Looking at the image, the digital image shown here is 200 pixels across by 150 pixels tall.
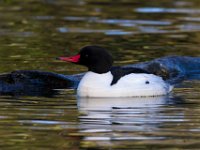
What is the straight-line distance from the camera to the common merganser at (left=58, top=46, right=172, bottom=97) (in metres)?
14.4

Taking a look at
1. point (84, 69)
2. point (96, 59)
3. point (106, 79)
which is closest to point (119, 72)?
point (106, 79)

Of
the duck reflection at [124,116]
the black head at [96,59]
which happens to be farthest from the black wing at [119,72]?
the duck reflection at [124,116]

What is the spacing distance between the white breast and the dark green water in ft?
0.56

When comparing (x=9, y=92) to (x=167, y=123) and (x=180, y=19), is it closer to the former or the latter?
(x=167, y=123)

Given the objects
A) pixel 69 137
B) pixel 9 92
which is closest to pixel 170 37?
pixel 9 92

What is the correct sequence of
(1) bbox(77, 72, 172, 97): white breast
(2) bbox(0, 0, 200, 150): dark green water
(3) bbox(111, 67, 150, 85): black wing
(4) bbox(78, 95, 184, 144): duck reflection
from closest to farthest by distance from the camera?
(2) bbox(0, 0, 200, 150): dark green water
(4) bbox(78, 95, 184, 144): duck reflection
(1) bbox(77, 72, 172, 97): white breast
(3) bbox(111, 67, 150, 85): black wing

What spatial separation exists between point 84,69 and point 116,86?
3.60 m

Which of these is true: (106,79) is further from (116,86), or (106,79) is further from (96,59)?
(96,59)

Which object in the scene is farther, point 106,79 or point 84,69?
point 84,69

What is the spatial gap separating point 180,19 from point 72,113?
12.4 m

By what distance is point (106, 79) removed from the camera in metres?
14.5

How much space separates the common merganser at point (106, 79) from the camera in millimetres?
14375

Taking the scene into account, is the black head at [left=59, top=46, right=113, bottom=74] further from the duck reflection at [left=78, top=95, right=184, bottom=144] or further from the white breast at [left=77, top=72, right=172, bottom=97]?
the duck reflection at [left=78, top=95, right=184, bottom=144]

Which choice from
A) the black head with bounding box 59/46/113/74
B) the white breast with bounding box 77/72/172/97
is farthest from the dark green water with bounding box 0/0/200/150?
the black head with bounding box 59/46/113/74
